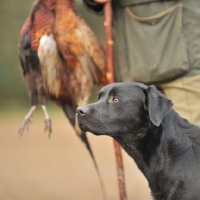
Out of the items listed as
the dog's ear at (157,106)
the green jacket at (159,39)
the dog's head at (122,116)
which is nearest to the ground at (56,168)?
the green jacket at (159,39)

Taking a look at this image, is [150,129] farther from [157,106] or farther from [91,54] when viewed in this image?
[91,54]

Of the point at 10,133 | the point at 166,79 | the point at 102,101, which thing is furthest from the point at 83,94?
the point at 10,133

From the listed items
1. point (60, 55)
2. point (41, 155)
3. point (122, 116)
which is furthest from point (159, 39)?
point (41, 155)

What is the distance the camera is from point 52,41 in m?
5.57

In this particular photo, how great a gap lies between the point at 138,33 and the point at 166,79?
1.53 feet

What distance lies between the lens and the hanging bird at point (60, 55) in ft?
18.2

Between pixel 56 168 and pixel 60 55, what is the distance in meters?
5.66

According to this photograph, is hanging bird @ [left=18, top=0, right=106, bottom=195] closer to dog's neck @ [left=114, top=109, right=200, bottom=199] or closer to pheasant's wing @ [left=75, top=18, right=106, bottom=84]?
pheasant's wing @ [left=75, top=18, right=106, bottom=84]

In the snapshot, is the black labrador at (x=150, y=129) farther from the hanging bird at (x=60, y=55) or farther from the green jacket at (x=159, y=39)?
the hanging bird at (x=60, y=55)

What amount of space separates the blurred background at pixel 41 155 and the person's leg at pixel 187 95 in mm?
936

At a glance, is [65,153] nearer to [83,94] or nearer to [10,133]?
[10,133]

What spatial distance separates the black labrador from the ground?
3243mm

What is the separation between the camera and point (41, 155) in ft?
43.0

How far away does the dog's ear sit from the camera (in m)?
4.00
